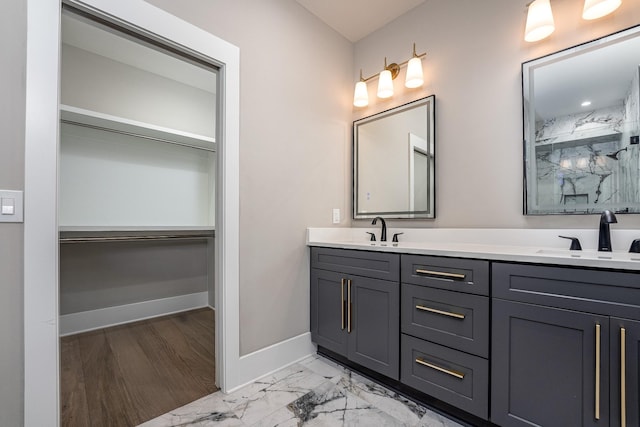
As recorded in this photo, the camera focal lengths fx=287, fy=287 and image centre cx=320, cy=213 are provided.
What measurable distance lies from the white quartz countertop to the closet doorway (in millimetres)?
1346

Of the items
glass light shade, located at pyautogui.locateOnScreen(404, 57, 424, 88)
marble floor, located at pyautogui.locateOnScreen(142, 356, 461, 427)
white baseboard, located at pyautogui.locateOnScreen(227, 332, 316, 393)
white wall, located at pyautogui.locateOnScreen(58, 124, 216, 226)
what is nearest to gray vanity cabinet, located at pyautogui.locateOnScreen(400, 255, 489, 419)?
marble floor, located at pyautogui.locateOnScreen(142, 356, 461, 427)

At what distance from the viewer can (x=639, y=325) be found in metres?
1.00

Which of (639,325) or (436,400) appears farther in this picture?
(436,400)

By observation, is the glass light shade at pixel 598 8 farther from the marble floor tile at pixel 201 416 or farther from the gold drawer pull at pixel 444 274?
the marble floor tile at pixel 201 416

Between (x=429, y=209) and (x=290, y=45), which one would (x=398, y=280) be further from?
(x=290, y=45)

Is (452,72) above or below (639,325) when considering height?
above

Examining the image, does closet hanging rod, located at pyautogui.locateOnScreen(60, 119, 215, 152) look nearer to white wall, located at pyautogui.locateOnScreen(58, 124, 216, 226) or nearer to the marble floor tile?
white wall, located at pyautogui.locateOnScreen(58, 124, 216, 226)

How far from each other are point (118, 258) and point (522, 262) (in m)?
3.32

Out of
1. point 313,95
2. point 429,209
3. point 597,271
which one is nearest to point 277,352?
point 429,209

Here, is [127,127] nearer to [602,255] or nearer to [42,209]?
[42,209]

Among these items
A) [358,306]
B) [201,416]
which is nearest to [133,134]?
[201,416]

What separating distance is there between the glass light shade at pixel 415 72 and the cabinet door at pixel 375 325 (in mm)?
1479

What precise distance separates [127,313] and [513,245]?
3384mm

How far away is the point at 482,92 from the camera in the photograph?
186cm
